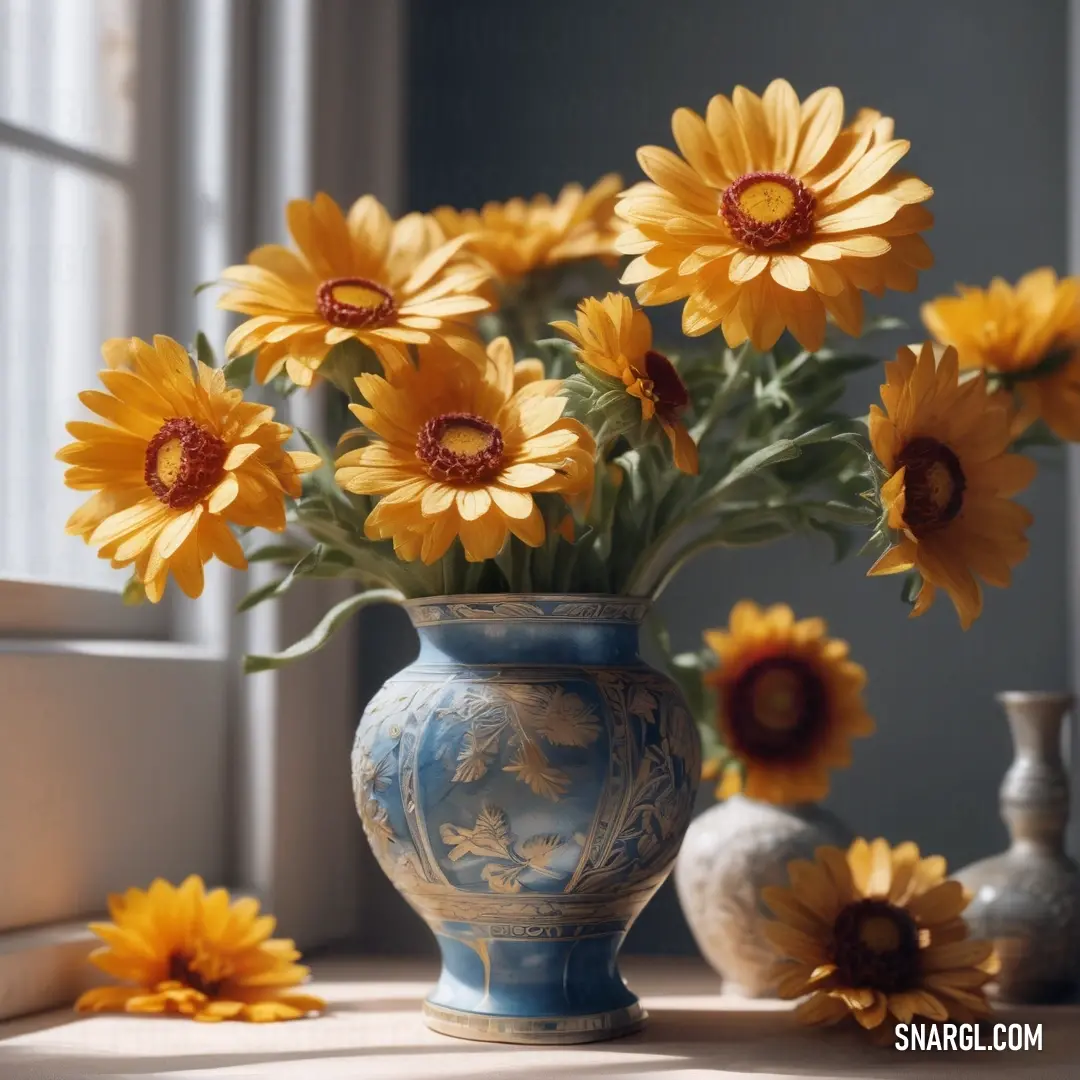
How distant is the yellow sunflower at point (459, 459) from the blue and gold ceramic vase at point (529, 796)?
0.09 metres

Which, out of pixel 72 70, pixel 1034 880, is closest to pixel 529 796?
pixel 1034 880

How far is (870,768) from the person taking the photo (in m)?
1.41

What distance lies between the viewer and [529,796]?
91 centimetres

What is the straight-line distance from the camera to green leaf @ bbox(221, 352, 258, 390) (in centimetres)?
102

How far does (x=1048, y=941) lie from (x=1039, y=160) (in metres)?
0.72

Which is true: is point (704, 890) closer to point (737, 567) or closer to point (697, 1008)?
point (697, 1008)

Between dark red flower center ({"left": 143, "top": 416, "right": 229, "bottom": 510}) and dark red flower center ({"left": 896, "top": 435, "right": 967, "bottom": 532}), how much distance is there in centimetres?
41

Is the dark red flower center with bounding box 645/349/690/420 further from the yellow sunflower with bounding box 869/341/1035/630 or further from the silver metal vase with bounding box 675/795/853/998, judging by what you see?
the silver metal vase with bounding box 675/795/853/998

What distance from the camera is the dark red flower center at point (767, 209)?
89 cm

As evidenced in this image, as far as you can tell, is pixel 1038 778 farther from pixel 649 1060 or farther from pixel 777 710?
pixel 649 1060

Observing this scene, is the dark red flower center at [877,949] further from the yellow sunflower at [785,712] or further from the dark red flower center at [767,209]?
the dark red flower center at [767,209]

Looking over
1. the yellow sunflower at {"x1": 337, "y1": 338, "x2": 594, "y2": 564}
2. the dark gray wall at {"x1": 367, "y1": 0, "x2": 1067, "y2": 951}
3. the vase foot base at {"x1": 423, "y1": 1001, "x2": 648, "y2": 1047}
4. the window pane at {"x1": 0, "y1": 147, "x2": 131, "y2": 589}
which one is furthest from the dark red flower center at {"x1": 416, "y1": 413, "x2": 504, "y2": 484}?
the dark gray wall at {"x1": 367, "y1": 0, "x2": 1067, "y2": 951}

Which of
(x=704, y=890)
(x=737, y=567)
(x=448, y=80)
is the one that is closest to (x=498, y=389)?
(x=704, y=890)

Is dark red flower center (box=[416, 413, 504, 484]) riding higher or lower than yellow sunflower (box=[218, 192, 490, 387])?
lower
